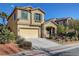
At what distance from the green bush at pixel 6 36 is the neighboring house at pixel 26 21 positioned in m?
0.11

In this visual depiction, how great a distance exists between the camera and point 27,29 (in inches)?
313

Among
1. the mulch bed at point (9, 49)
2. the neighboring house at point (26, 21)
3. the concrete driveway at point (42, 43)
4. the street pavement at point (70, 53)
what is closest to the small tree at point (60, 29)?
the concrete driveway at point (42, 43)

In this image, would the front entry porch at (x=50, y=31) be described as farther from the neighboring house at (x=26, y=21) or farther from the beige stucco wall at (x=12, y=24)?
the beige stucco wall at (x=12, y=24)

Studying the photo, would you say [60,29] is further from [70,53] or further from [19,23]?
[19,23]

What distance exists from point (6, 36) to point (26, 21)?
1.96 feet

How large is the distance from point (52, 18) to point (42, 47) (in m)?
0.73

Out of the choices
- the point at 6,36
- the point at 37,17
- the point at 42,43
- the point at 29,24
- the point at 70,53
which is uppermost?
the point at 37,17

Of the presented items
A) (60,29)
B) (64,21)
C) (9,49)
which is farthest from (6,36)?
(64,21)

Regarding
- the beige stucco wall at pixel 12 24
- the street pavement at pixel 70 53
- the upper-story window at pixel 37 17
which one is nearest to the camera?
the street pavement at pixel 70 53

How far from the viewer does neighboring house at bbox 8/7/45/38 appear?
7.82 metres

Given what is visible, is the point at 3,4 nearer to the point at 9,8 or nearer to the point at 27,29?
the point at 9,8

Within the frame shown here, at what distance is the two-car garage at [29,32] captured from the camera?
7.88 meters

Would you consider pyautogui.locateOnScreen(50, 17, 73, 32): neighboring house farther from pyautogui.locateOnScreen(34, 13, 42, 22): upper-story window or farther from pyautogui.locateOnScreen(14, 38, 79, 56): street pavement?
pyautogui.locateOnScreen(14, 38, 79, 56): street pavement

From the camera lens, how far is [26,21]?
7844 mm
